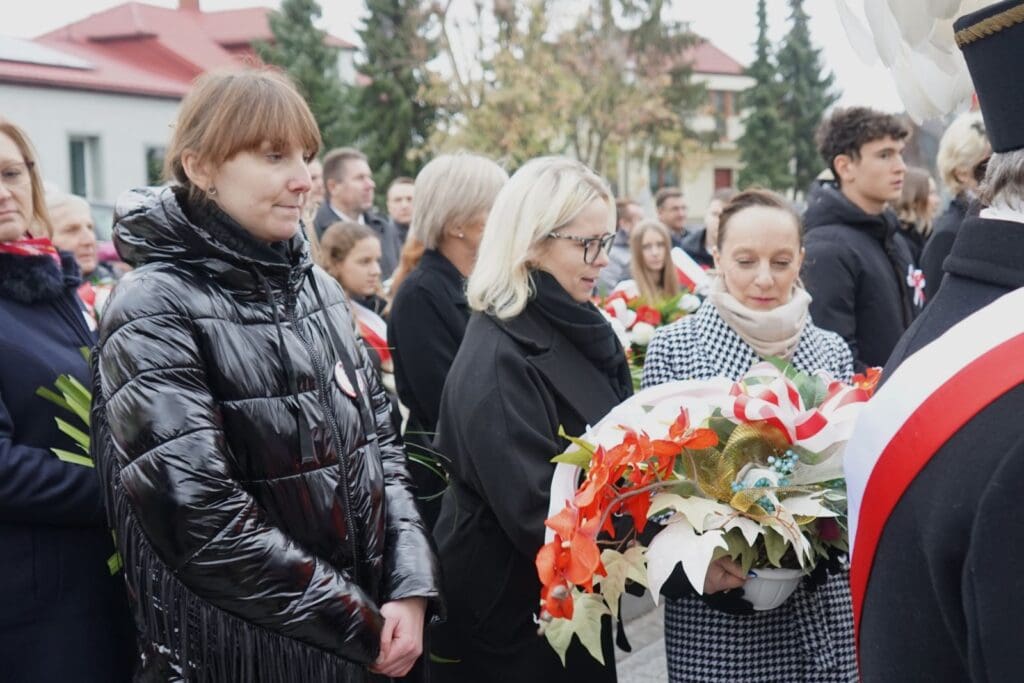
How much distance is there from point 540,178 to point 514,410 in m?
0.67

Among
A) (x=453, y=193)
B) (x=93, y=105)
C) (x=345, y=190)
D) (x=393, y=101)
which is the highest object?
(x=453, y=193)

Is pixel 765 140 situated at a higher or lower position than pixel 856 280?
lower

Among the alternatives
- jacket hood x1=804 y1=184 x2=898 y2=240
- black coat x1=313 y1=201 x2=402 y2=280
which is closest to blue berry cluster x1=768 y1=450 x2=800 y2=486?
jacket hood x1=804 y1=184 x2=898 y2=240

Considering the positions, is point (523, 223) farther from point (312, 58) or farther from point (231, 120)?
point (312, 58)

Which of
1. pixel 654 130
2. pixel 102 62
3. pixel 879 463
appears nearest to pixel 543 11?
pixel 654 130

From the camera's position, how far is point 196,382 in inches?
92.0

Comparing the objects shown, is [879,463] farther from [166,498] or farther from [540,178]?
[540,178]

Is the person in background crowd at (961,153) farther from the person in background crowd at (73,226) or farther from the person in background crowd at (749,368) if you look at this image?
the person in background crowd at (73,226)

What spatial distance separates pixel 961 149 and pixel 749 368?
2583mm

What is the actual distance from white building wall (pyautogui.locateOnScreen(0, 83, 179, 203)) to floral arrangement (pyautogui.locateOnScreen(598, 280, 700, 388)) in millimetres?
25597

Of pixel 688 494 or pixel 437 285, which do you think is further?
pixel 437 285

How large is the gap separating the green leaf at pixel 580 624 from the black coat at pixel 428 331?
149 centimetres

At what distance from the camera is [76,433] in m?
2.72

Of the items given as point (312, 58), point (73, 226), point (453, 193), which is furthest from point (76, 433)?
point (312, 58)
